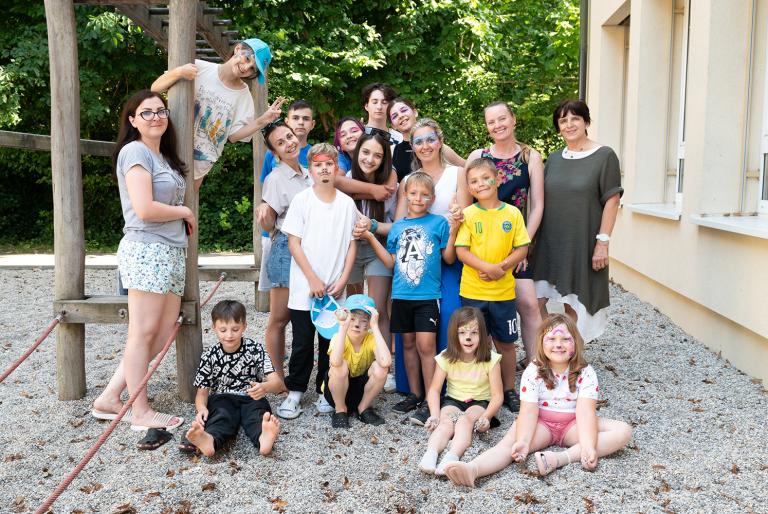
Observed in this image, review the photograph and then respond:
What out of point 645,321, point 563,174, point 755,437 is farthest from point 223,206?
point 755,437

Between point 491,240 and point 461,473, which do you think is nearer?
point 461,473

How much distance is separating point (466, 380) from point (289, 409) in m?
1.05

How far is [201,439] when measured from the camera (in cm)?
368

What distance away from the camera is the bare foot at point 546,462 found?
3407 millimetres

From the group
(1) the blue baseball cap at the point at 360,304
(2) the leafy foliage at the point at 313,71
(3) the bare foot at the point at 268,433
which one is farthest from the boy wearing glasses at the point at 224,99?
(2) the leafy foliage at the point at 313,71

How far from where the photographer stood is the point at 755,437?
3.94 metres

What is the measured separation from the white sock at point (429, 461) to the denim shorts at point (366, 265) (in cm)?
130

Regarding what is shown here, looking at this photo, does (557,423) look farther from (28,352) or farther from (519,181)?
(28,352)

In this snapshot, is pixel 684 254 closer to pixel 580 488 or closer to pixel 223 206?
pixel 580 488

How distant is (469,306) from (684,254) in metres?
2.98

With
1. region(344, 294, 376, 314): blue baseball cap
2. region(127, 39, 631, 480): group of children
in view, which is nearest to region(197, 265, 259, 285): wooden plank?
region(127, 39, 631, 480): group of children

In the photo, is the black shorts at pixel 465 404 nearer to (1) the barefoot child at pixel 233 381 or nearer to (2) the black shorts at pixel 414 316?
(2) the black shorts at pixel 414 316

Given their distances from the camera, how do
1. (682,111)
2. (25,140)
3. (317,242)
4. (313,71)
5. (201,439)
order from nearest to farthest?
(201,439)
(317,242)
(25,140)
(682,111)
(313,71)

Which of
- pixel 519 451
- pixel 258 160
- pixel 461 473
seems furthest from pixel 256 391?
pixel 258 160
